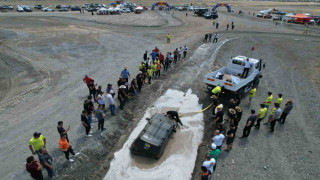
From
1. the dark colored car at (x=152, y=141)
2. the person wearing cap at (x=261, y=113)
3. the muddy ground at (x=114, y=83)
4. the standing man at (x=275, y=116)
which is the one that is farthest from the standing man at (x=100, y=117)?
the standing man at (x=275, y=116)

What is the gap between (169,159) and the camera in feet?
32.8

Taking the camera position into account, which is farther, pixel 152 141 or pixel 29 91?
pixel 29 91

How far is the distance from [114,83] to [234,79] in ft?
29.2

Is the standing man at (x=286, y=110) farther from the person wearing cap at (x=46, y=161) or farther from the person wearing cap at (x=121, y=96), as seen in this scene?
the person wearing cap at (x=46, y=161)

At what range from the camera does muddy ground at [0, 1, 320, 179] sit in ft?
31.7

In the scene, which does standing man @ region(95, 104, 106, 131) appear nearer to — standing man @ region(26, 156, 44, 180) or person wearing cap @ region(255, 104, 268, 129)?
standing man @ region(26, 156, 44, 180)

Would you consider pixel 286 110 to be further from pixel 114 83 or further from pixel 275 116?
pixel 114 83

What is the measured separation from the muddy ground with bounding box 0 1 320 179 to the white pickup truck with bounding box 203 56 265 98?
3.33 ft

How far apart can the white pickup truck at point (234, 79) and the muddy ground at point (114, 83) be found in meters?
1.01

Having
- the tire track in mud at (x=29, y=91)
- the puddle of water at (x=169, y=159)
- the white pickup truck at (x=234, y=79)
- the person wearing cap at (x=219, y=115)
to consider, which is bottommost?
the puddle of water at (x=169, y=159)

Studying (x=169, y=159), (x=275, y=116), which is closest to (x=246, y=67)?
(x=275, y=116)

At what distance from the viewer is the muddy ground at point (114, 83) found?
9648mm

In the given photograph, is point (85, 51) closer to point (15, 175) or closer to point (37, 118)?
point (37, 118)

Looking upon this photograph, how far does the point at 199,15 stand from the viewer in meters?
58.8
